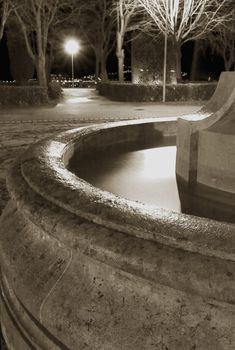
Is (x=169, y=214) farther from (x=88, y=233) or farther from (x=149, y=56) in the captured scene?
(x=149, y=56)

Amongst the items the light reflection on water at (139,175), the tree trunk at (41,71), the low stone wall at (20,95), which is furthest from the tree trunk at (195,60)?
the light reflection on water at (139,175)

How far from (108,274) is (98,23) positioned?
35.6 m

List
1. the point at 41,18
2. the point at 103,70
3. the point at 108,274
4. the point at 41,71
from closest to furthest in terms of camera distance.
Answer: the point at 108,274 < the point at 41,71 < the point at 41,18 < the point at 103,70

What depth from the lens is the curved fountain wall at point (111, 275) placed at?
1832 millimetres

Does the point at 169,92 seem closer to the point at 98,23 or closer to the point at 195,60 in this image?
the point at 98,23

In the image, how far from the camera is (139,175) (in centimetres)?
502

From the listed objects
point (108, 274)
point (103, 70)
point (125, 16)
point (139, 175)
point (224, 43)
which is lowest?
point (103, 70)

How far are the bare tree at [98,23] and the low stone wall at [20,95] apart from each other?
12.5 metres

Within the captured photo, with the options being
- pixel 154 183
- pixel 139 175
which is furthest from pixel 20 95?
pixel 154 183

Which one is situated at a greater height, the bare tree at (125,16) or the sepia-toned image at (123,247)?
the bare tree at (125,16)

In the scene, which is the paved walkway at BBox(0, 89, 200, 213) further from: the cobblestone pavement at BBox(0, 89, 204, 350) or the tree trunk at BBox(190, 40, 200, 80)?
the tree trunk at BBox(190, 40, 200, 80)

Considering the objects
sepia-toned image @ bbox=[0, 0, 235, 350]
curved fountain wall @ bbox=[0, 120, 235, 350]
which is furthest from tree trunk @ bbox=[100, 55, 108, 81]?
curved fountain wall @ bbox=[0, 120, 235, 350]

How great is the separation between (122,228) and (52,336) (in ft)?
2.14

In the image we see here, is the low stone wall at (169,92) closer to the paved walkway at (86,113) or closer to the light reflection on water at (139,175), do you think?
the paved walkway at (86,113)
